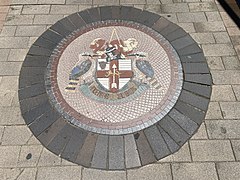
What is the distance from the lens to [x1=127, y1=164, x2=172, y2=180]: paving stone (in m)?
4.02

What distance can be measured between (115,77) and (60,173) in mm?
1834

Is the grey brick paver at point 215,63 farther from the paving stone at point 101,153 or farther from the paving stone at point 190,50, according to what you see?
the paving stone at point 101,153

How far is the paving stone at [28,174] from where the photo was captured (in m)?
4.04

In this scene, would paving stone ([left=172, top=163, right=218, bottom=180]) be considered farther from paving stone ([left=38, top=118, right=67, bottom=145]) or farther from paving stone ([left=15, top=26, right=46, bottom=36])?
paving stone ([left=15, top=26, right=46, bottom=36])

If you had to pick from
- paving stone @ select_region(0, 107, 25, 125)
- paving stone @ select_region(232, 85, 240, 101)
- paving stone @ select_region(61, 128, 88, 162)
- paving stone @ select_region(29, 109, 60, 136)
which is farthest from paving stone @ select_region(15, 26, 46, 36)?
paving stone @ select_region(232, 85, 240, 101)

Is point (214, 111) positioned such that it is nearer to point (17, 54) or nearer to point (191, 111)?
point (191, 111)

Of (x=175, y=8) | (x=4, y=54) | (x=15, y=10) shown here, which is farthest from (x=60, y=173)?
(x=175, y=8)

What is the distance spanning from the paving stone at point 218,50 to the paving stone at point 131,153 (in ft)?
7.62

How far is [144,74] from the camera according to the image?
16.8 ft

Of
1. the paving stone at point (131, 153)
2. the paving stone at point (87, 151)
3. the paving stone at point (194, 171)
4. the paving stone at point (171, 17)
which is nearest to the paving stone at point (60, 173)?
the paving stone at point (87, 151)

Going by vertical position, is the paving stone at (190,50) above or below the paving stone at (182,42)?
below

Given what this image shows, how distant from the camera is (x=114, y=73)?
16.7 ft

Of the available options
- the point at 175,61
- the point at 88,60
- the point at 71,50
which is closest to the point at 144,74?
the point at 175,61

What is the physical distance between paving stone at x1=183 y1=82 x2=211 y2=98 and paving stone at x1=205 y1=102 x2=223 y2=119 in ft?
0.61
